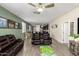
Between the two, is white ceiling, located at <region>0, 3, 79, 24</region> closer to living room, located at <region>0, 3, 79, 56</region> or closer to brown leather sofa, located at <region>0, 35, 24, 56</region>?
living room, located at <region>0, 3, 79, 56</region>

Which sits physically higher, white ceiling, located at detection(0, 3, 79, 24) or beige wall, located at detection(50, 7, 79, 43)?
white ceiling, located at detection(0, 3, 79, 24)

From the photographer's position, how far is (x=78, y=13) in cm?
630

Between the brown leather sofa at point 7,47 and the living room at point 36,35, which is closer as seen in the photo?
the brown leather sofa at point 7,47

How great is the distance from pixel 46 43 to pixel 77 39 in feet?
15.1

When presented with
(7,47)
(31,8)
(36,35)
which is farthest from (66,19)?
(7,47)

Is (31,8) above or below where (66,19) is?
above

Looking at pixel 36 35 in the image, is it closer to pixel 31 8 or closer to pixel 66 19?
pixel 66 19

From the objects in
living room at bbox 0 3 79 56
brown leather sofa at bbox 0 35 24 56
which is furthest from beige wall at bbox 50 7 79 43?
brown leather sofa at bbox 0 35 24 56

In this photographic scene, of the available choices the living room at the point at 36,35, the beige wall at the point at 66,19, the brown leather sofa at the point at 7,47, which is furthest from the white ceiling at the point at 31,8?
the brown leather sofa at the point at 7,47

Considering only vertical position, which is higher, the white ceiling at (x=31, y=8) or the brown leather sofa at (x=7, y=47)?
the white ceiling at (x=31, y=8)

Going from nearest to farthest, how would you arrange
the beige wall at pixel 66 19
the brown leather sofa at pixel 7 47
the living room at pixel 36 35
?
1. the brown leather sofa at pixel 7 47
2. the living room at pixel 36 35
3. the beige wall at pixel 66 19

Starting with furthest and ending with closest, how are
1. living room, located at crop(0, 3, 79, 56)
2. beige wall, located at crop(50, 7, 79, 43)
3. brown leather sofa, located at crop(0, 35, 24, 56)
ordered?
beige wall, located at crop(50, 7, 79, 43), living room, located at crop(0, 3, 79, 56), brown leather sofa, located at crop(0, 35, 24, 56)

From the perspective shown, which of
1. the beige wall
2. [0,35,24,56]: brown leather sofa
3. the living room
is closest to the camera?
[0,35,24,56]: brown leather sofa

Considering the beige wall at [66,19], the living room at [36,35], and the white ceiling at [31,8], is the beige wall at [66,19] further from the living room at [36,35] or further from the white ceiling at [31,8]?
the white ceiling at [31,8]
